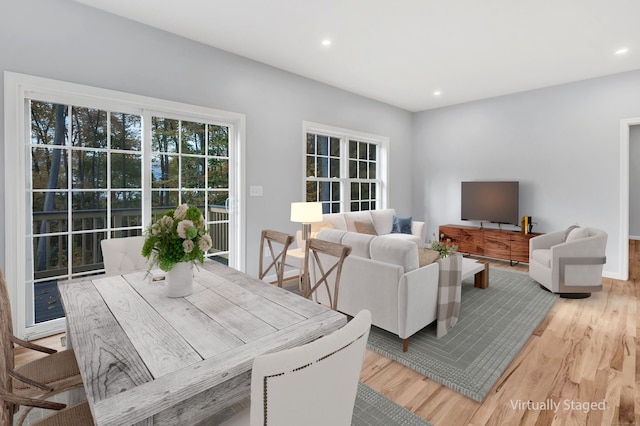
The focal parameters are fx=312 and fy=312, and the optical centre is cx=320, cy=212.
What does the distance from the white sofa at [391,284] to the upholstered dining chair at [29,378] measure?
1928mm

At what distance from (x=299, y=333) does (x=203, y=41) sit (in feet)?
11.4

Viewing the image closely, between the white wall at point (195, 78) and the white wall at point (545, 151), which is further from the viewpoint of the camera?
the white wall at point (545, 151)

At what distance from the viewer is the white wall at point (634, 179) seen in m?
7.27

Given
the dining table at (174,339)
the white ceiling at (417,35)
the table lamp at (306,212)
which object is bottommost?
the dining table at (174,339)

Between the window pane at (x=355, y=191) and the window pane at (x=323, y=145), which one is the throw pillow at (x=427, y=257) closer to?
the window pane at (x=323, y=145)

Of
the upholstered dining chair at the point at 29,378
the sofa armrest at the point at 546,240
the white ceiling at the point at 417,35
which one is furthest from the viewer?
the sofa armrest at the point at 546,240

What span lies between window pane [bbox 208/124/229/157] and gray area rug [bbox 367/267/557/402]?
2.68m

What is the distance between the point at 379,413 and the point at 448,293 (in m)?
1.29

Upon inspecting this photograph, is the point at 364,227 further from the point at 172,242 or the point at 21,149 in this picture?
the point at 21,149

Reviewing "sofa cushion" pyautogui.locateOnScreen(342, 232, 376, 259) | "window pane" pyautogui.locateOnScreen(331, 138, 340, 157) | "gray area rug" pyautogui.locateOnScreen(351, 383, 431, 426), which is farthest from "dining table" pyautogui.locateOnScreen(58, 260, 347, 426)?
"window pane" pyautogui.locateOnScreen(331, 138, 340, 157)

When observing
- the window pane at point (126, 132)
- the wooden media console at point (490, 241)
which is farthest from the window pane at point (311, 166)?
the wooden media console at point (490, 241)

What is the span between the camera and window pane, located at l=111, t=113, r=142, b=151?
9.97 feet

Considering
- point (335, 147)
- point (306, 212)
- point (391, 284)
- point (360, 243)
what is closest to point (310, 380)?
point (391, 284)

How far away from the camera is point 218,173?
12.5 feet
